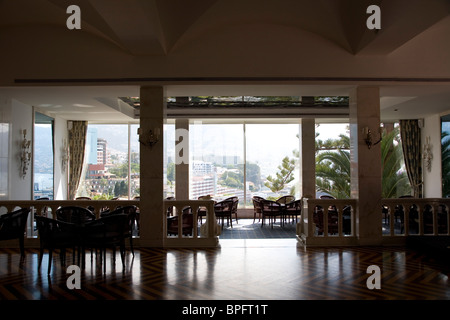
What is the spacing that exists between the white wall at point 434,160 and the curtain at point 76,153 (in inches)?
442

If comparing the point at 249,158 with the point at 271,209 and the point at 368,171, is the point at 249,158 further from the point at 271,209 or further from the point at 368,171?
the point at 368,171

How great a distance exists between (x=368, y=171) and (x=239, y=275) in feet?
11.2

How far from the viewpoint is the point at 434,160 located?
1092cm

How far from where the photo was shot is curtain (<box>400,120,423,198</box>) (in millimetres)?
11695

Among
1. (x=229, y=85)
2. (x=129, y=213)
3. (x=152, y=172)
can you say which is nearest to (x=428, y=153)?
(x=229, y=85)

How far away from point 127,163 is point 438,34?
10025 mm

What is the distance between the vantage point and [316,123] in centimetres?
1291

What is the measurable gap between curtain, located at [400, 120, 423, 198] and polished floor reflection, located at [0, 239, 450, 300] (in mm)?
6221

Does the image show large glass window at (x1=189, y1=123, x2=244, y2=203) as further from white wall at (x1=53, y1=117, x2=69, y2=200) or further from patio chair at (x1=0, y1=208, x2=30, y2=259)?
patio chair at (x1=0, y1=208, x2=30, y2=259)

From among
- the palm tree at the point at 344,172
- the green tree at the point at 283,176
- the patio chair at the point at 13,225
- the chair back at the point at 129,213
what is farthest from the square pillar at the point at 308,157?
the patio chair at the point at 13,225

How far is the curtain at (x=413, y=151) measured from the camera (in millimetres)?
11695
